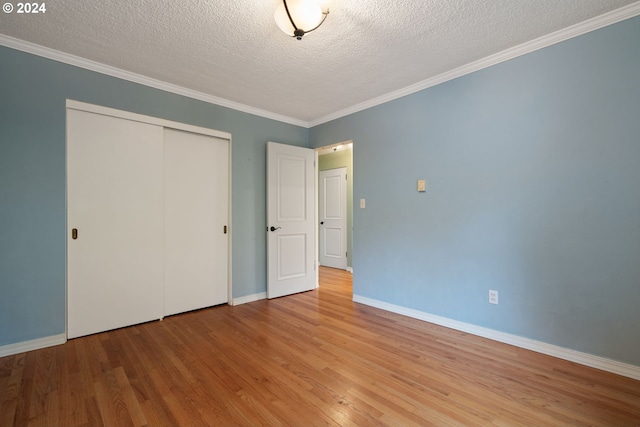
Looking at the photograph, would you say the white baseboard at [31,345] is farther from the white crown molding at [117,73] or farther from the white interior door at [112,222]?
the white crown molding at [117,73]

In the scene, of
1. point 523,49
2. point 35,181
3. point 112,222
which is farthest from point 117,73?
point 523,49

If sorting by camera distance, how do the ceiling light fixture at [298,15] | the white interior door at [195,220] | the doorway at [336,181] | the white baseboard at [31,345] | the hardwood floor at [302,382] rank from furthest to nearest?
the doorway at [336,181], the white interior door at [195,220], the white baseboard at [31,345], the ceiling light fixture at [298,15], the hardwood floor at [302,382]

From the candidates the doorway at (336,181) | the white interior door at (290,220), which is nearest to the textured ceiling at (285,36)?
the white interior door at (290,220)

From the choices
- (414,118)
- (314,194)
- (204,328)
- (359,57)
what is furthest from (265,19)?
(204,328)

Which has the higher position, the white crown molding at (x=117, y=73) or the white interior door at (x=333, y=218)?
the white crown molding at (x=117, y=73)

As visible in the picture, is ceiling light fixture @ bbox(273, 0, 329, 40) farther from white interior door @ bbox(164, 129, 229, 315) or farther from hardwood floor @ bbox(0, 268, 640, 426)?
hardwood floor @ bbox(0, 268, 640, 426)

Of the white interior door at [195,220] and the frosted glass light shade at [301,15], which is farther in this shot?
the white interior door at [195,220]

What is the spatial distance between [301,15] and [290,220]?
2585 mm

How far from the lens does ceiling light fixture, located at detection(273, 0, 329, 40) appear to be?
177 cm

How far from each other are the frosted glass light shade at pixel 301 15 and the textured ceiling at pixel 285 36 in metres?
0.13

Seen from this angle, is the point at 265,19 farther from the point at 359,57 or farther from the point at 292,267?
the point at 292,267

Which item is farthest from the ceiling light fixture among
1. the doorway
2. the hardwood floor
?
the doorway

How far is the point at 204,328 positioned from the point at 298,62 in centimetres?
273

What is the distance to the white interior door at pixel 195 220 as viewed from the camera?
10.3ft
